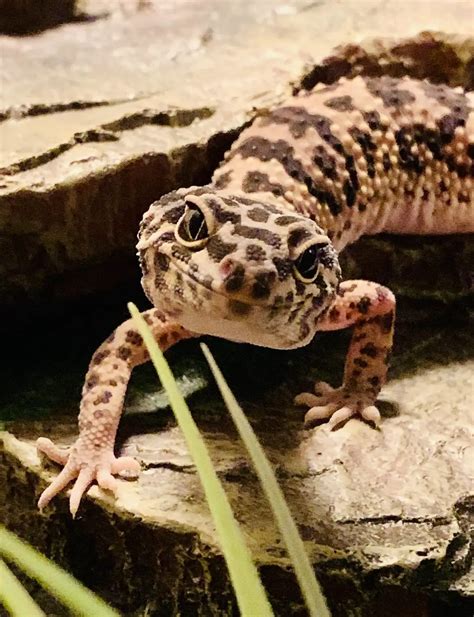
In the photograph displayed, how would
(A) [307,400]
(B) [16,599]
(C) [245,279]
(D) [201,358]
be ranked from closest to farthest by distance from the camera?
(B) [16,599] < (C) [245,279] < (A) [307,400] < (D) [201,358]

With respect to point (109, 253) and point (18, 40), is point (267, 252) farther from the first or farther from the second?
point (18, 40)

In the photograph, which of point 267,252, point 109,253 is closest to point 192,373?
point 109,253

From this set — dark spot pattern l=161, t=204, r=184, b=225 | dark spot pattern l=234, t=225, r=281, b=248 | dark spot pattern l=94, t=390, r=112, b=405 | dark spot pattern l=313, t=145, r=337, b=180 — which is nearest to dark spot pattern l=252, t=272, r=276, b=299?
dark spot pattern l=234, t=225, r=281, b=248

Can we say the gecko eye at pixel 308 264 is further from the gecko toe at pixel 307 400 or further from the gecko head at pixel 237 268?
the gecko toe at pixel 307 400

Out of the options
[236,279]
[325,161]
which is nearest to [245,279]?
[236,279]

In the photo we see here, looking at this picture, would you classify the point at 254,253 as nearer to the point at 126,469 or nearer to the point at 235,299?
the point at 235,299

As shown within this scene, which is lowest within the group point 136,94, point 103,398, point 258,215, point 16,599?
point 103,398
